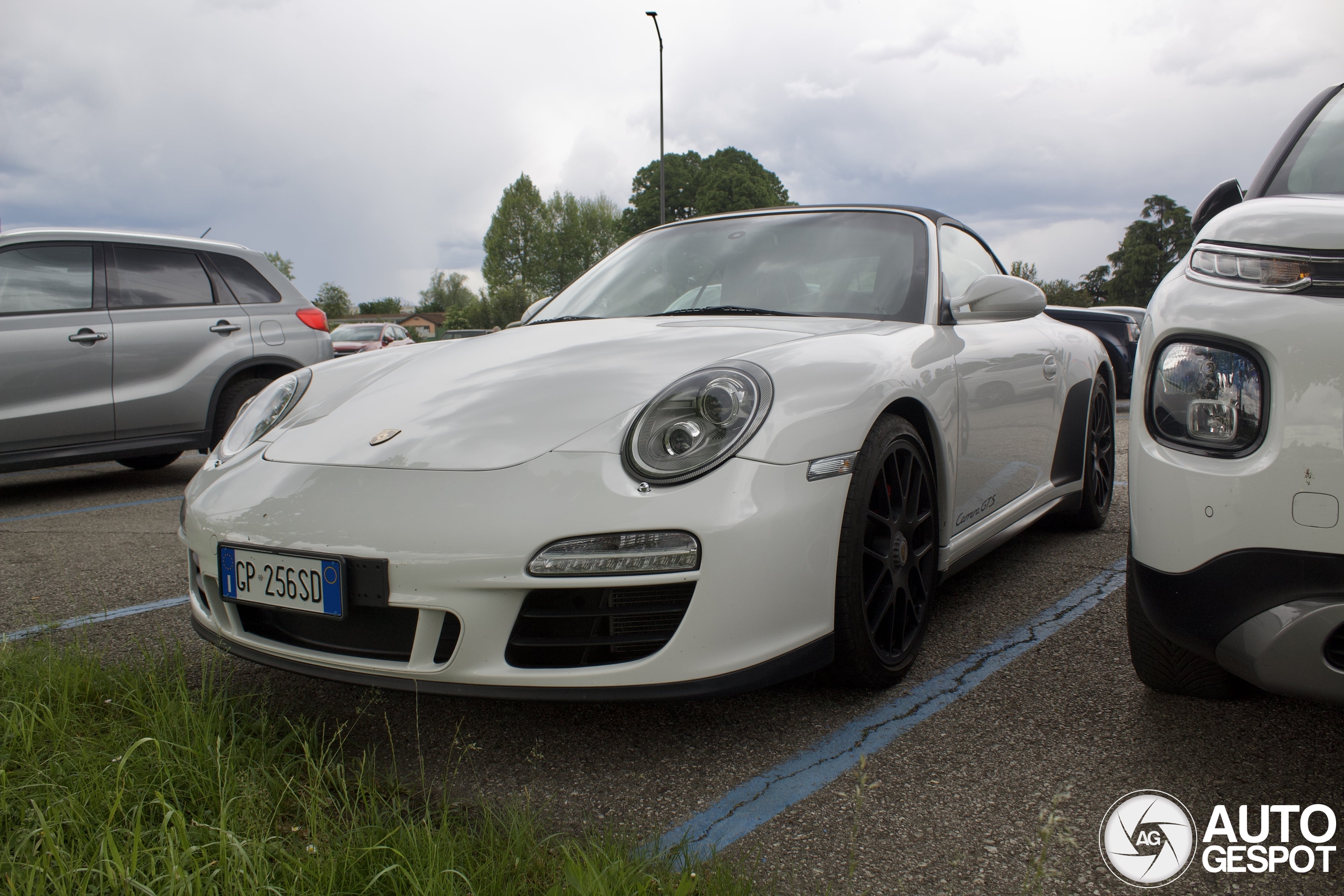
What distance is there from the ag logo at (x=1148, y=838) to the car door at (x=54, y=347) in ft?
18.2

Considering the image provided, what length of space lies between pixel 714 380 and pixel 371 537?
2.59ft

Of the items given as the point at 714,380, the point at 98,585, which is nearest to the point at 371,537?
the point at 714,380

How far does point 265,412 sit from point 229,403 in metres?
3.67

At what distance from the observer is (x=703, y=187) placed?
183ft

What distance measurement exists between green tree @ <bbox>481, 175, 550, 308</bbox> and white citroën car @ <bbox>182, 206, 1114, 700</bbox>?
67.6 m

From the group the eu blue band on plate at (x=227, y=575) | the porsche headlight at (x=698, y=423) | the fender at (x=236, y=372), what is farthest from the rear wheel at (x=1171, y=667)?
the fender at (x=236, y=372)

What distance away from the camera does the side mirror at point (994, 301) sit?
2904 millimetres

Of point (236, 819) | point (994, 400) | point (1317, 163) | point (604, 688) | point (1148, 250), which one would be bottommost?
point (236, 819)

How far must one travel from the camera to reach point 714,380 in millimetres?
2133

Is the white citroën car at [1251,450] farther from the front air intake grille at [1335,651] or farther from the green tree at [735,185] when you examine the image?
the green tree at [735,185]

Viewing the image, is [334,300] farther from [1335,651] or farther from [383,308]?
[1335,651]

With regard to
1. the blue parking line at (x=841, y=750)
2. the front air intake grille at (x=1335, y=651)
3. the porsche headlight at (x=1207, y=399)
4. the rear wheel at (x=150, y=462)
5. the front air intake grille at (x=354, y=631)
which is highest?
the porsche headlight at (x=1207, y=399)

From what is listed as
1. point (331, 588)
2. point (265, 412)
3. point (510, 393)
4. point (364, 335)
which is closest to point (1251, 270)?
point (510, 393)

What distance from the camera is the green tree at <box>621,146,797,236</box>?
5312 centimetres
